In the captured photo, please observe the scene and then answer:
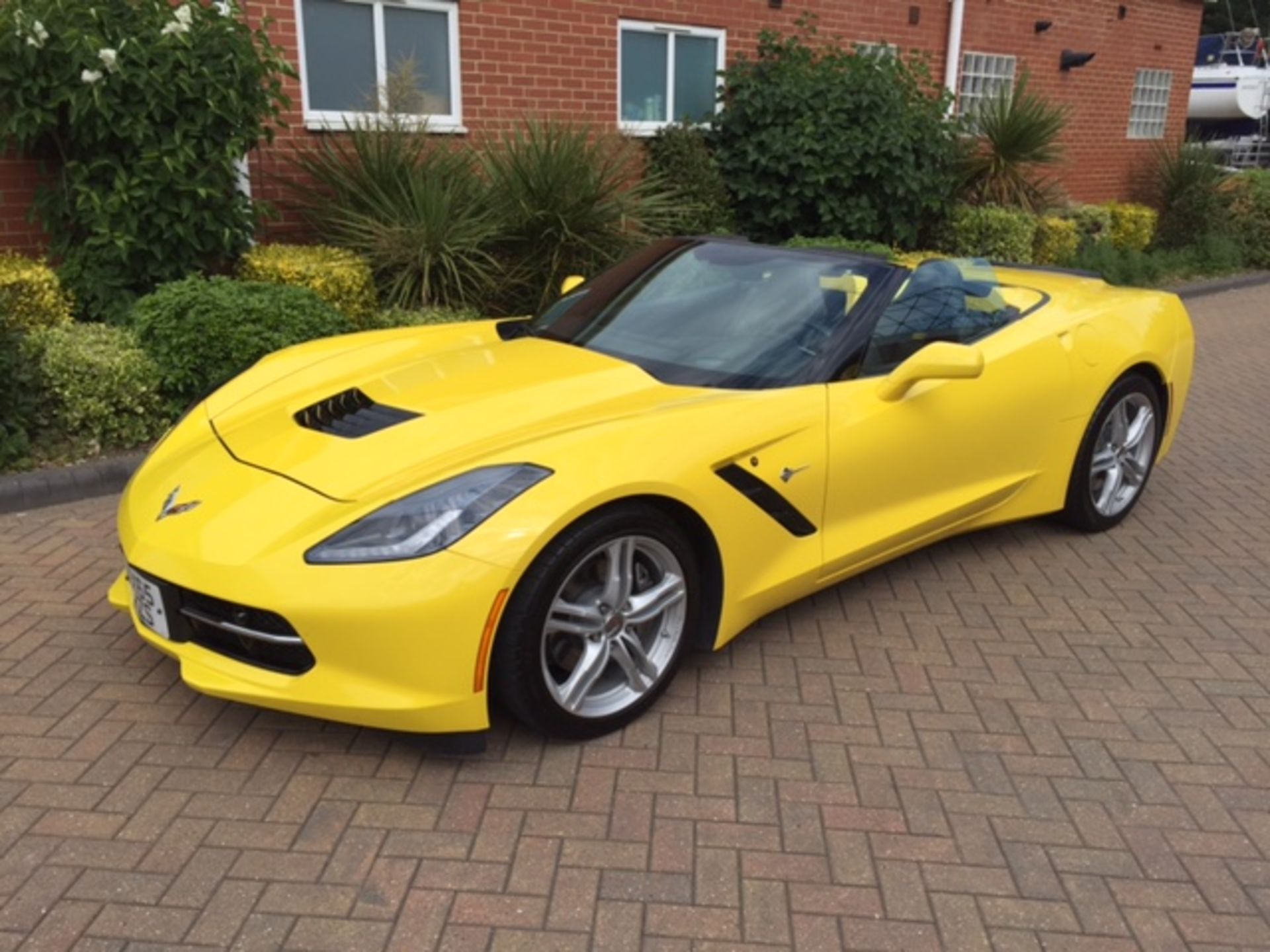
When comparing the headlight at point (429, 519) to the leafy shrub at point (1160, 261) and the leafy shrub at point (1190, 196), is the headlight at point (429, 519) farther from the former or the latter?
the leafy shrub at point (1190, 196)

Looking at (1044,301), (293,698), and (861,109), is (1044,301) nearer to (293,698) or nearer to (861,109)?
(293,698)

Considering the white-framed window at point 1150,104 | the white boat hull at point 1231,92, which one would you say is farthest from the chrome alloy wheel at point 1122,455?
the white boat hull at point 1231,92

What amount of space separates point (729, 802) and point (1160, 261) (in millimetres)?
12485

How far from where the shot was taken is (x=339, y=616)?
2572mm

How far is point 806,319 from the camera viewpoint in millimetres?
3658

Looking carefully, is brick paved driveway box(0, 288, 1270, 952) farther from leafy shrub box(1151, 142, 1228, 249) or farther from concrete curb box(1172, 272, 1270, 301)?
leafy shrub box(1151, 142, 1228, 249)

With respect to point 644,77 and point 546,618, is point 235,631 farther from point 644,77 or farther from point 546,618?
point 644,77

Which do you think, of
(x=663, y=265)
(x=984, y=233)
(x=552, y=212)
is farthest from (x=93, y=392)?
(x=984, y=233)

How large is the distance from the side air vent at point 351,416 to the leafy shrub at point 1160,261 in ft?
33.5

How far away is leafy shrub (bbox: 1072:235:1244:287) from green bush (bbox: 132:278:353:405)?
9.22m

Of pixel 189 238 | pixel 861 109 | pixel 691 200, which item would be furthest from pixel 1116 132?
pixel 189 238

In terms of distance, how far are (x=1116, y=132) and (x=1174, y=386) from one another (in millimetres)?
12343

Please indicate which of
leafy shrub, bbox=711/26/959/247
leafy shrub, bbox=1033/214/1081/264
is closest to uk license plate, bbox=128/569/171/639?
leafy shrub, bbox=711/26/959/247

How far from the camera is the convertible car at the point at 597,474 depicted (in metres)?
2.65
